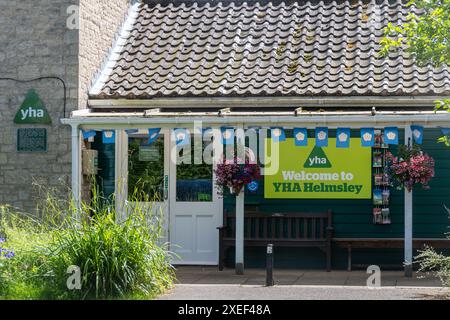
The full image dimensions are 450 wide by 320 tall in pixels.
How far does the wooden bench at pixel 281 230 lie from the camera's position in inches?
579

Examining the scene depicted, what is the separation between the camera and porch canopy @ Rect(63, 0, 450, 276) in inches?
539

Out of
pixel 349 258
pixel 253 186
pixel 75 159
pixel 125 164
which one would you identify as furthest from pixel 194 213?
pixel 349 258

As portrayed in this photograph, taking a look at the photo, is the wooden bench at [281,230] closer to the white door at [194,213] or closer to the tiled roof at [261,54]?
the white door at [194,213]

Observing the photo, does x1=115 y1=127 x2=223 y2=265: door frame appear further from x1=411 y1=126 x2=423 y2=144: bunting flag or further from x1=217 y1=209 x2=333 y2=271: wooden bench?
x1=411 y1=126 x2=423 y2=144: bunting flag

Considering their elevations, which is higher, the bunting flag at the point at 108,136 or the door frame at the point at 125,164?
the bunting flag at the point at 108,136

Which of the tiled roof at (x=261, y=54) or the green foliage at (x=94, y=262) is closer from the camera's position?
the green foliage at (x=94, y=262)

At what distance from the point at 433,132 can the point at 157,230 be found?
566 cm

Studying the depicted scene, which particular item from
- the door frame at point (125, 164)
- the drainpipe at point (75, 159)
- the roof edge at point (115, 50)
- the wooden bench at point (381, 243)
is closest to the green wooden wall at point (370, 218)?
the wooden bench at point (381, 243)

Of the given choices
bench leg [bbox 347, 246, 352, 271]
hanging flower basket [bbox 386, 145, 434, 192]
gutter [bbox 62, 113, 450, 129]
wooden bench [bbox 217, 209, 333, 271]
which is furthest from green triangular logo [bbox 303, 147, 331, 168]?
gutter [bbox 62, 113, 450, 129]

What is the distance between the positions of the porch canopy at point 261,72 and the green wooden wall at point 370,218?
95cm

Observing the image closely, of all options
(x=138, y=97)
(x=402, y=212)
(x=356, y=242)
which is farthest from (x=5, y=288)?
(x=402, y=212)

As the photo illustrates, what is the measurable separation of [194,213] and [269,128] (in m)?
2.54

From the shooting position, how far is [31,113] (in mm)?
15102

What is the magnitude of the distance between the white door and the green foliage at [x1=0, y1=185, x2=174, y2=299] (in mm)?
3846
